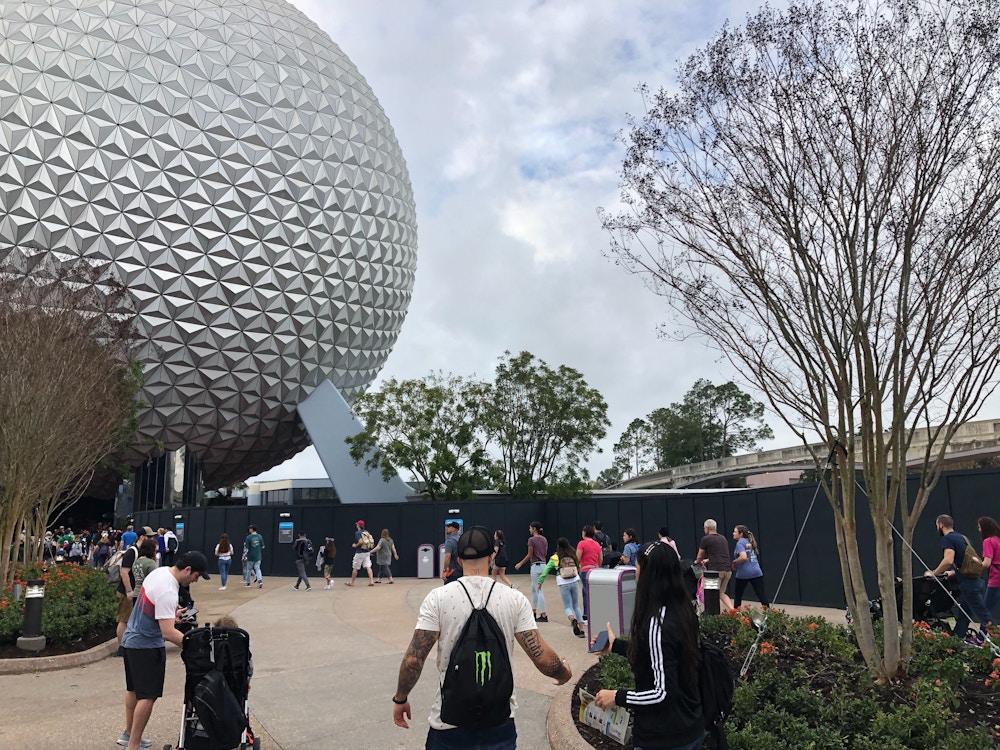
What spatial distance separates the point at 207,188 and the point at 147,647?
84.9 ft

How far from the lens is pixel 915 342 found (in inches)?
264

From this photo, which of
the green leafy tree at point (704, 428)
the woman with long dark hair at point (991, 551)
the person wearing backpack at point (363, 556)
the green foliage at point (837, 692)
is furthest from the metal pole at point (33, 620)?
the green leafy tree at point (704, 428)

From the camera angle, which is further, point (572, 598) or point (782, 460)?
point (782, 460)

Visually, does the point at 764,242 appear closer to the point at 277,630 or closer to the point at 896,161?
the point at 896,161

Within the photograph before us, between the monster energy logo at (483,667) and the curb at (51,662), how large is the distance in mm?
8295

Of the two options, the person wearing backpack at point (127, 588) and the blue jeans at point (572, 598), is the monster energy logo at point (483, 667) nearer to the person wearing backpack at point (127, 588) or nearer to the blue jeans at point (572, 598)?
the person wearing backpack at point (127, 588)

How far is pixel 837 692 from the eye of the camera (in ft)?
19.6

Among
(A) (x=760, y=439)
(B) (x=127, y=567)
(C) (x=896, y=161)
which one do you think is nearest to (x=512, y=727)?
(C) (x=896, y=161)

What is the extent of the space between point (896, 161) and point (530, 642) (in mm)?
5484

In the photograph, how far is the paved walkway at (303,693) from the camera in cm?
645

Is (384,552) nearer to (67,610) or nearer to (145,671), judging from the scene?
(67,610)

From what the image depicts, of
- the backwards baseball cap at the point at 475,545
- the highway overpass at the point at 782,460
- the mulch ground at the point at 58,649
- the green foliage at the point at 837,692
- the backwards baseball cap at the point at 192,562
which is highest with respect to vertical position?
the highway overpass at the point at 782,460

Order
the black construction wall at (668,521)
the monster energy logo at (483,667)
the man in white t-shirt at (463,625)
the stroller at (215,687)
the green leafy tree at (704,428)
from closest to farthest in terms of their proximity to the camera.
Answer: the monster energy logo at (483,667) < the man in white t-shirt at (463,625) < the stroller at (215,687) < the black construction wall at (668,521) < the green leafy tree at (704,428)

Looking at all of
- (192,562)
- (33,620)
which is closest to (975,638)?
(192,562)
